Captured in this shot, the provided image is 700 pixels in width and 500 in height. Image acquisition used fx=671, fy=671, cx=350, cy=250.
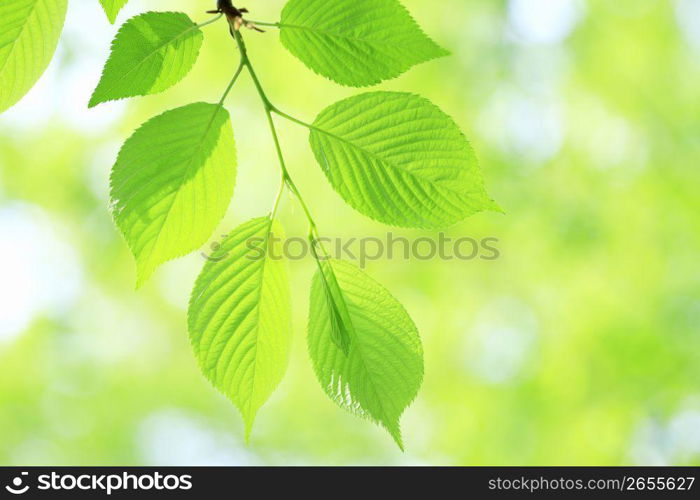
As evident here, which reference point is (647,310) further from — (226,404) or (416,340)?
(416,340)

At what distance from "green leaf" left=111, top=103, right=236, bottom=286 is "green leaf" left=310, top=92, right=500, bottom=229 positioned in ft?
0.39

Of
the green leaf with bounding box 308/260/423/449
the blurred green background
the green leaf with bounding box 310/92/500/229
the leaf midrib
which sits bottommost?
the green leaf with bounding box 308/260/423/449

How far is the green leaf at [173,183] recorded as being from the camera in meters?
0.71

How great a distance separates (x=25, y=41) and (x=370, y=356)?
53 cm

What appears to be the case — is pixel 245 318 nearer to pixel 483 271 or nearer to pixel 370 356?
pixel 370 356

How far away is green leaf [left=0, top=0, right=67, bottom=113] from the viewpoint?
2.44 feet

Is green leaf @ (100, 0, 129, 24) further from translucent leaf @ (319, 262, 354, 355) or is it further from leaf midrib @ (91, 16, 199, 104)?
translucent leaf @ (319, 262, 354, 355)

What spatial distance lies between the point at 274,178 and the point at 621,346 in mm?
3054

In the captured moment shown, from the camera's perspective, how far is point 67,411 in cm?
591

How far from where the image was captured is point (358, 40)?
0.75 m

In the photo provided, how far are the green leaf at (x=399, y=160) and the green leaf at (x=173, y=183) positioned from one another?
0.39 ft
